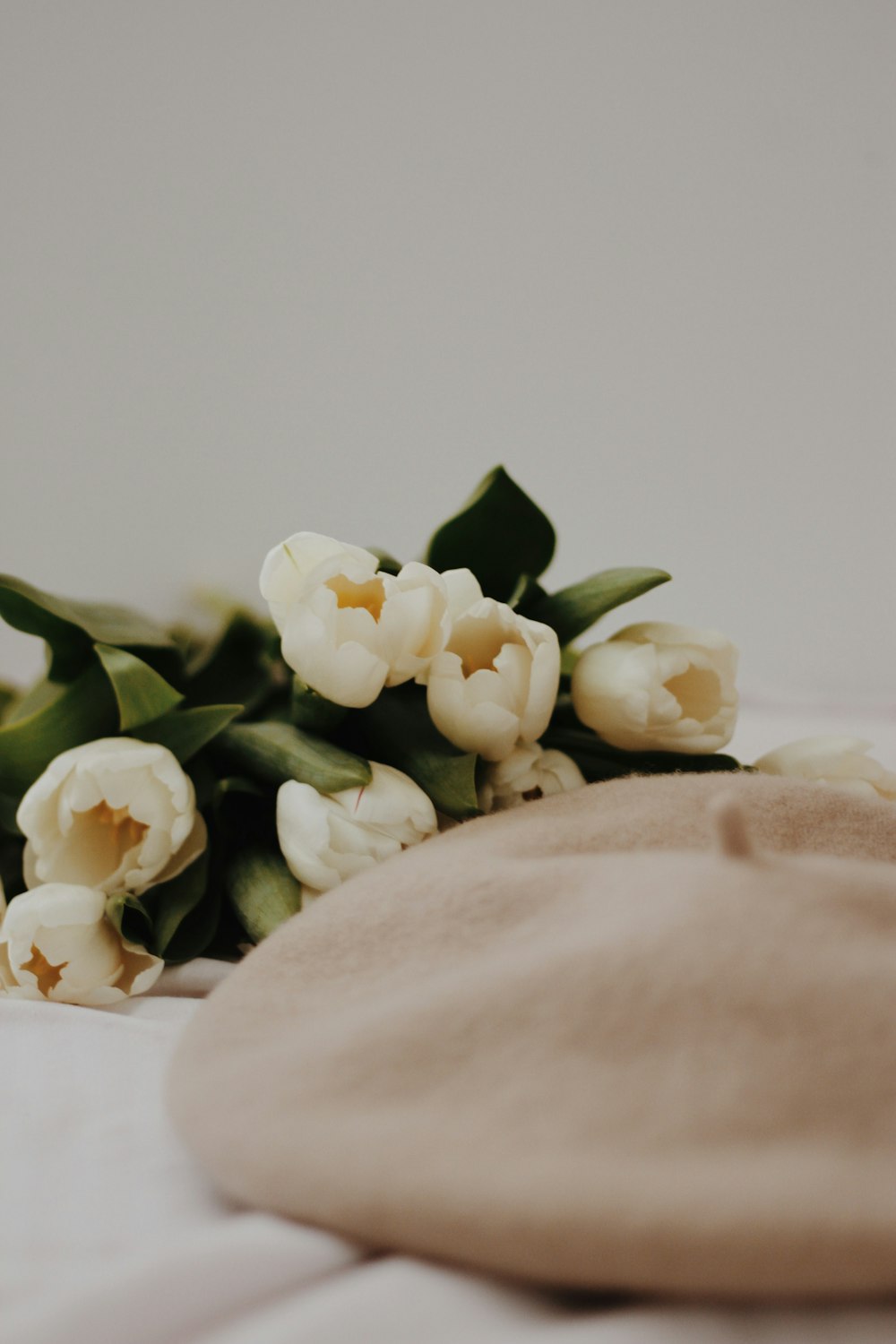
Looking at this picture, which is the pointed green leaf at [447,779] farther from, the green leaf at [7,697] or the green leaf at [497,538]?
the green leaf at [7,697]

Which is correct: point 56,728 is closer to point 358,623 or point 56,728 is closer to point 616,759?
point 358,623

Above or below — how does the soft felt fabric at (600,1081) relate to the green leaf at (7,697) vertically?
above

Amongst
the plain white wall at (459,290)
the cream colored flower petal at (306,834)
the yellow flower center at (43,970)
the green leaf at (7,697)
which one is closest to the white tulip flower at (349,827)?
the cream colored flower petal at (306,834)

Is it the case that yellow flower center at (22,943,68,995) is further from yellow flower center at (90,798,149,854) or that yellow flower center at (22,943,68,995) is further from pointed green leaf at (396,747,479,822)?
pointed green leaf at (396,747,479,822)

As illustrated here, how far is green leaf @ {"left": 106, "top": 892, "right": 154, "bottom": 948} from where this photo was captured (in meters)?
0.45

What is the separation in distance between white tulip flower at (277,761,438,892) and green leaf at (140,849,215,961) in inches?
2.2

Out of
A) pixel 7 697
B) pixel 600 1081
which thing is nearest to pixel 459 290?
pixel 7 697

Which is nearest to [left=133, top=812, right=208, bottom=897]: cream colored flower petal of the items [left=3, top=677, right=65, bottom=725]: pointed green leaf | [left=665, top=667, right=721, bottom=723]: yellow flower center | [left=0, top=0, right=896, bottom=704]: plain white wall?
[left=3, top=677, right=65, bottom=725]: pointed green leaf

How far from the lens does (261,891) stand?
468 millimetres

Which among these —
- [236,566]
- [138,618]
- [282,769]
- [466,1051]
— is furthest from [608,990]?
[236,566]

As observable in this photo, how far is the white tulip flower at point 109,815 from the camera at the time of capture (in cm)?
44

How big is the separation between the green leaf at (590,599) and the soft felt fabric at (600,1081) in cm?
20

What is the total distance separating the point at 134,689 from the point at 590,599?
0.22 metres

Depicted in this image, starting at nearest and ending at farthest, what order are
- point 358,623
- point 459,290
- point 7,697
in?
point 358,623 < point 7,697 < point 459,290
